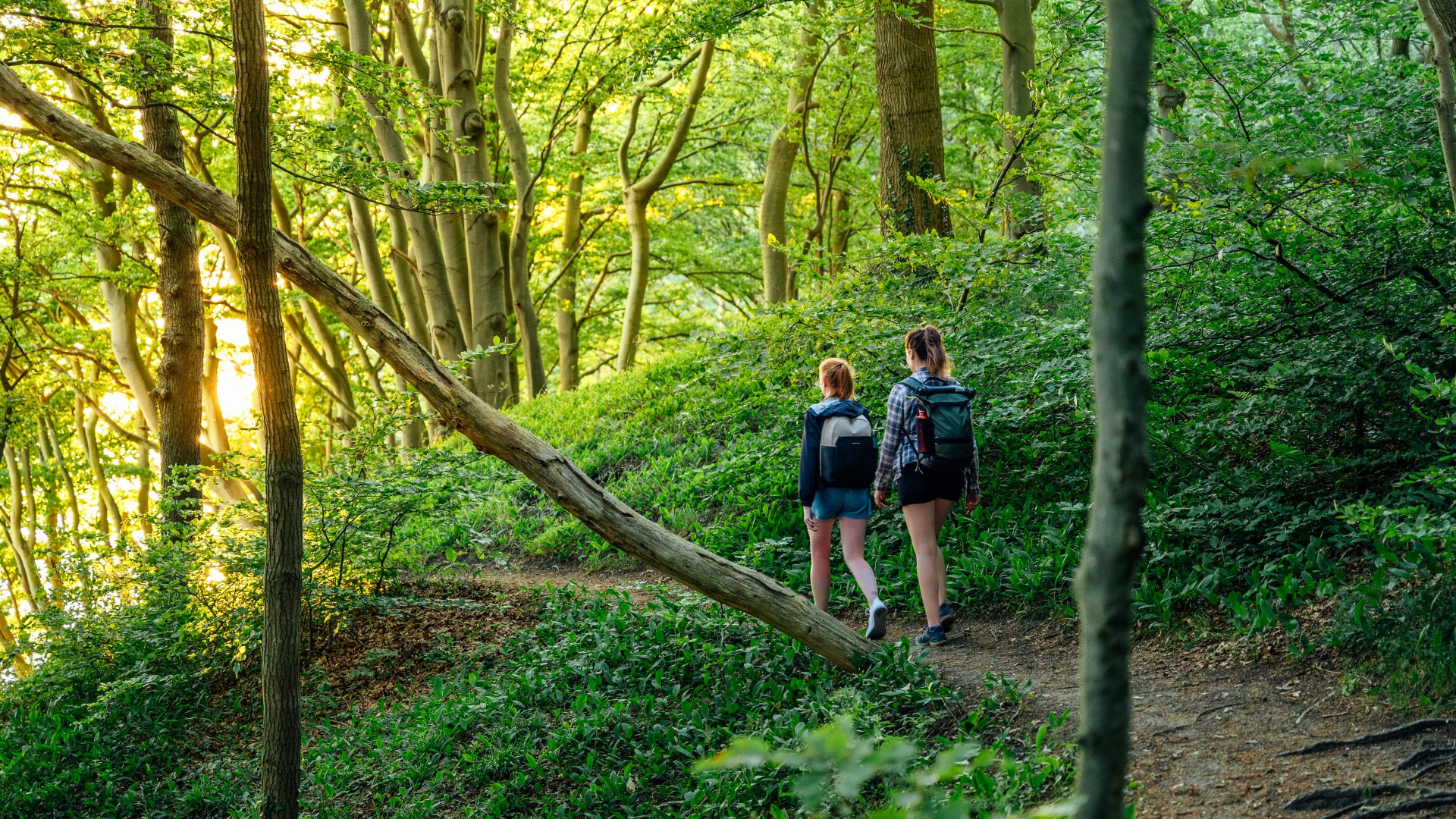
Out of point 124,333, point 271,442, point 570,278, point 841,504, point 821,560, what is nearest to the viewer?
point 271,442

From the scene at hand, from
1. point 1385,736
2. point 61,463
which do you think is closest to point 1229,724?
point 1385,736

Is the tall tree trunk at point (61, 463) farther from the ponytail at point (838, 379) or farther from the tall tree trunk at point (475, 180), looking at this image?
the ponytail at point (838, 379)

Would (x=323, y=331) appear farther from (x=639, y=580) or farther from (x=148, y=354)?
(x=639, y=580)

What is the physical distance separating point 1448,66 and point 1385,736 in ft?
9.70

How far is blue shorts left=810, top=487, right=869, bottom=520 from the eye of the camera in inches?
248

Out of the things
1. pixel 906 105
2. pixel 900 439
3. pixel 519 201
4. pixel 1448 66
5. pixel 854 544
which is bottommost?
pixel 854 544

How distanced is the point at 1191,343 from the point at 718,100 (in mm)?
18269

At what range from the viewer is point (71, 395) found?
2033 centimetres

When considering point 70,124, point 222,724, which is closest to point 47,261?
point 222,724

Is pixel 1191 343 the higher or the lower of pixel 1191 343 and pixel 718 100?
the lower

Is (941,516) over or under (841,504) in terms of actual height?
under

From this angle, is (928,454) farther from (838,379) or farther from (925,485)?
(838,379)

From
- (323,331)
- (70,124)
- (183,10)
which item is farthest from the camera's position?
(323,331)

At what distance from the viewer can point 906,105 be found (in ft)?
36.5
